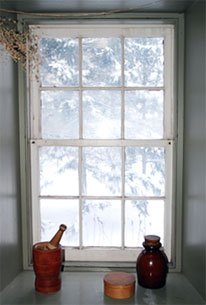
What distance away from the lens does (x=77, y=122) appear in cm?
230

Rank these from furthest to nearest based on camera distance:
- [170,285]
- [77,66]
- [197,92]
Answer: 1. [77,66]
2. [170,285]
3. [197,92]

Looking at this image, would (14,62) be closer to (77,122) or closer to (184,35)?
(77,122)

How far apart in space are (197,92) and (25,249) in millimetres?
1343

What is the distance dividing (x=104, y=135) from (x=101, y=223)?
538 millimetres

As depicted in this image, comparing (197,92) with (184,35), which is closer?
(197,92)

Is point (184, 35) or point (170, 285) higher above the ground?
point (184, 35)

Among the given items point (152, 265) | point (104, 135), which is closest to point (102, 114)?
point (104, 135)

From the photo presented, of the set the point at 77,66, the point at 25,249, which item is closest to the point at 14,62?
the point at 77,66

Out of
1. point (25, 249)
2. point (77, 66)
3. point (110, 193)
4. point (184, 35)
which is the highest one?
point (184, 35)

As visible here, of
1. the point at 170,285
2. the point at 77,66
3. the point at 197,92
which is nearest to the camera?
the point at 197,92

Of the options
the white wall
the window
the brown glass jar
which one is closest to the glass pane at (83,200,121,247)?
the window

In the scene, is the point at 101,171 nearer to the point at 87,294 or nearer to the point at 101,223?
the point at 101,223

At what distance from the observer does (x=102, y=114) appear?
2297 millimetres

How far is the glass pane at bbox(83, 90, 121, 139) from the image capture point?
229cm
